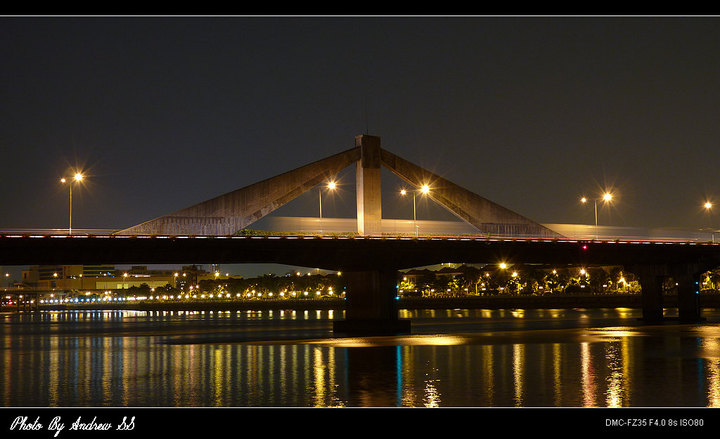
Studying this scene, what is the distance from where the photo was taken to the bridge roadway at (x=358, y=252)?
63.8 m

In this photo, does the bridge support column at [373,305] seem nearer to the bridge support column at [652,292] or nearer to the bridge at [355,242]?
the bridge at [355,242]

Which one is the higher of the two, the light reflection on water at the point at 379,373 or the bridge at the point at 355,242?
the bridge at the point at 355,242

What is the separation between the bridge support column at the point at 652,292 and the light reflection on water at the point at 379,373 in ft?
93.3

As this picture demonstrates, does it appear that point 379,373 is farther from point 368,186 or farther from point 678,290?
point 678,290

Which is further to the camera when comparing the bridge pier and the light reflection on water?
the bridge pier

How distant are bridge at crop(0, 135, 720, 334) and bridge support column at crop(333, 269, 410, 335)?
81 millimetres

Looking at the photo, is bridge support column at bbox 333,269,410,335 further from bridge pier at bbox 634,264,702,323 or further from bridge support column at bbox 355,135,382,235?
bridge pier at bbox 634,264,702,323

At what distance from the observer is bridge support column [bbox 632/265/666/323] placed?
95.4 meters

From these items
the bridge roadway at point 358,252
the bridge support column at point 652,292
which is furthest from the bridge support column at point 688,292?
the bridge roadway at point 358,252

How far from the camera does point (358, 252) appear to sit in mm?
73438

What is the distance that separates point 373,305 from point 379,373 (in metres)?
32.2

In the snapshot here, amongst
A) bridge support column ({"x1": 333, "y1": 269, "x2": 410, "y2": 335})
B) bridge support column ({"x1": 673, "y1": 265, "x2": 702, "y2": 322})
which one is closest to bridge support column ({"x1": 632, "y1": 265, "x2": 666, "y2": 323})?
bridge support column ({"x1": 673, "y1": 265, "x2": 702, "y2": 322})
